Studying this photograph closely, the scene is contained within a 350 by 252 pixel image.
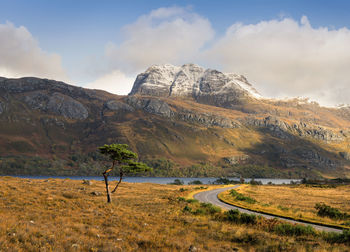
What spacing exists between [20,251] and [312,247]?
1480cm

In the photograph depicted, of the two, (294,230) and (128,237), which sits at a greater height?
(128,237)

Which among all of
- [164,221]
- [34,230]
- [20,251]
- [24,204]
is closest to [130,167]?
A: [24,204]

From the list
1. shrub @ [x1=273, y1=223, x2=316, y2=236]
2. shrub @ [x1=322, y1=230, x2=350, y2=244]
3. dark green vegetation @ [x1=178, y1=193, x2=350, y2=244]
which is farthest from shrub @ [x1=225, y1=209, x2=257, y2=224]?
shrub @ [x1=322, y1=230, x2=350, y2=244]

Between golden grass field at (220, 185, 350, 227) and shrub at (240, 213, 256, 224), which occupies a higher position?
shrub at (240, 213, 256, 224)

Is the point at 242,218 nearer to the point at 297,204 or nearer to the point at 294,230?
the point at 294,230

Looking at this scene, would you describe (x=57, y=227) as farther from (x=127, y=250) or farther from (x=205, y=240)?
(x=205, y=240)

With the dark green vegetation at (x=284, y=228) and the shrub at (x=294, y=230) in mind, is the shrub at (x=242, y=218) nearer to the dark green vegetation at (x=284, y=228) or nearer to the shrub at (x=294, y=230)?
the dark green vegetation at (x=284, y=228)

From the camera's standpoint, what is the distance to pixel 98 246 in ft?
44.0

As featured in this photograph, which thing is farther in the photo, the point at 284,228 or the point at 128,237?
the point at 284,228

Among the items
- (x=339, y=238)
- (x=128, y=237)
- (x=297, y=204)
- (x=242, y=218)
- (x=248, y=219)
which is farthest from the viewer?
(x=297, y=204)

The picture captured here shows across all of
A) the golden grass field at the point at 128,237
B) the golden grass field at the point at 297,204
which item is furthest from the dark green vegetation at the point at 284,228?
the golden grass field at the point at 297,204

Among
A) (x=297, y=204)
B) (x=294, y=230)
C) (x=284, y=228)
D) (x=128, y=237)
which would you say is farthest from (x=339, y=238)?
(x=297, y=204)

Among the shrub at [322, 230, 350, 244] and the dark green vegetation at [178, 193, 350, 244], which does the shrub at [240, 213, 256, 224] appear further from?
the shrub at [322, 230, 350, 244]

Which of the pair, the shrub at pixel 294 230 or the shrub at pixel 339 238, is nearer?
the shrub at pixel 339 238
